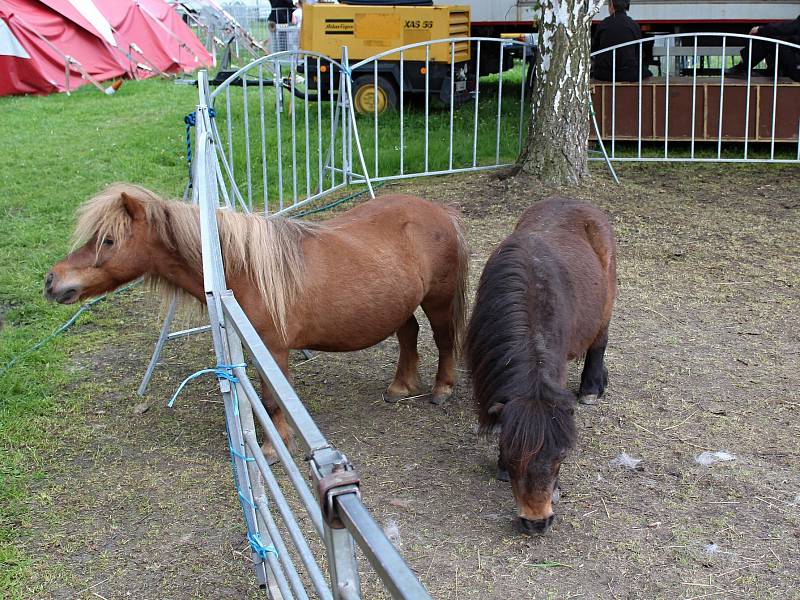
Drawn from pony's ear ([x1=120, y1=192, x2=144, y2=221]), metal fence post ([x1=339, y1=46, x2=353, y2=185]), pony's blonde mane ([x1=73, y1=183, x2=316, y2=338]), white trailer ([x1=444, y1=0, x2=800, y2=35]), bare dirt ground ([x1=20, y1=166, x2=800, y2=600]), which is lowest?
bare dirt ground ([x1=20, y1=166, x2=800, y2=600])

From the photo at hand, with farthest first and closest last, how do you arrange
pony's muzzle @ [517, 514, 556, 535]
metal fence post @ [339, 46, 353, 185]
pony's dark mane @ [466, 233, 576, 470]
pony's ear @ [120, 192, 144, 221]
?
metal fence post @ [339, 46, 353, 185]
pony's ear @ [120, 192, 144, 221]
pony's muzzle @ [517, 514, 556, 535]
pony's dark mane @ [466, 233, 576, 470]

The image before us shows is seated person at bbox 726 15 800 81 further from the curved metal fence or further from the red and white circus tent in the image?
the red and white circus tent

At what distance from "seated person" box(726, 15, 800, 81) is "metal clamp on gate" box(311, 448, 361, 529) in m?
10.5

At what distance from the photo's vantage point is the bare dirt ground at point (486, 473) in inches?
131

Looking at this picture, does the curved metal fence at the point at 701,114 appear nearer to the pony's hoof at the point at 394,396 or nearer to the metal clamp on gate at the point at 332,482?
the pony's hoof at the point at 394,396

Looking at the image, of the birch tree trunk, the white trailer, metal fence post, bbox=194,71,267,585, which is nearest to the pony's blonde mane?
metal fence post, bbox=194,71,267,585

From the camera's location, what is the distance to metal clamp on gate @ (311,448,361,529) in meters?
1.50

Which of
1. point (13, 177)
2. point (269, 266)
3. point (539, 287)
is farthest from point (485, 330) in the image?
point (13, 177)

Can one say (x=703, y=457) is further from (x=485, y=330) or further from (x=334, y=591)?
(x=334, y=591)

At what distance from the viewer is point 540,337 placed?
3.58 meters

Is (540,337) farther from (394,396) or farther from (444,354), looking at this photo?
(394,396)

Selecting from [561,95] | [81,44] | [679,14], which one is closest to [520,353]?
[561,95]

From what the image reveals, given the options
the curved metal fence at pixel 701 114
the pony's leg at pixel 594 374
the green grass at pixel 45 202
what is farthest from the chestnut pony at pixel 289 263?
the curved metal fence at pixel 701 114

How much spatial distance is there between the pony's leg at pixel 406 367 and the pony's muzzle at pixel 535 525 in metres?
1.58
